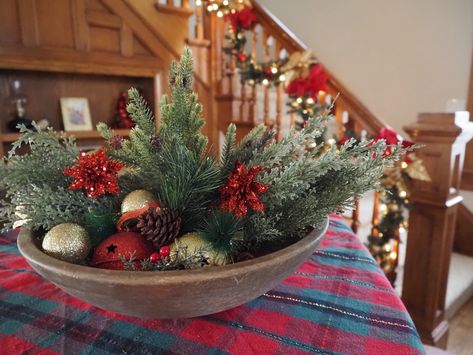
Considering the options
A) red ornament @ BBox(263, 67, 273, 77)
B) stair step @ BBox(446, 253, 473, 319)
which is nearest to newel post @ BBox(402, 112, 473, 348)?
stair step @ BBox(446, 253, 473, 319)

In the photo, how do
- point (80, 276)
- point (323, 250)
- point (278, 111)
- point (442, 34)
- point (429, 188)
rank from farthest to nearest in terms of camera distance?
1. point (442, 34)
2. point (278, 111)
3. point (429, 188)
4. point (323, 250)
5. point (80, 276)

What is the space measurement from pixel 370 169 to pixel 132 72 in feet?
6.13

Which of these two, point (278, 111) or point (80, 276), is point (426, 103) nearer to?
point (278, 111)

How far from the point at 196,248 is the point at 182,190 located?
0.27 ft

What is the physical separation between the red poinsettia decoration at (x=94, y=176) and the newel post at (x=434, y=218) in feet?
4.42

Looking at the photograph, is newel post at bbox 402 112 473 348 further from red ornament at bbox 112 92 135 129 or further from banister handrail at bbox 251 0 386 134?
red ornament at bbox 112 92 135 129

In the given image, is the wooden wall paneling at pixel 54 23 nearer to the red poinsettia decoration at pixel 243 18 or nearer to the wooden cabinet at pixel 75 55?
the wooden cabinet at pixel 75 55

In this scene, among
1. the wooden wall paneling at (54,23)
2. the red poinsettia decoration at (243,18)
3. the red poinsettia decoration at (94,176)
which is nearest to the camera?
the red poinsettia decoration at (94,176)

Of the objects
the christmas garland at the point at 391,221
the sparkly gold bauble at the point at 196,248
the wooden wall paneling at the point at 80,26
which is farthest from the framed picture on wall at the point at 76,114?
the sparkly gold bauble at the point at 196,248

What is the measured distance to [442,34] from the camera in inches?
102

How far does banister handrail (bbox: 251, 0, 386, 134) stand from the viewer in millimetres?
1760

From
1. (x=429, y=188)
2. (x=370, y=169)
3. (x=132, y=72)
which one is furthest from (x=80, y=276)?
(x=132, y=72)

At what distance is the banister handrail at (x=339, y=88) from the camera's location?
5.77 ft

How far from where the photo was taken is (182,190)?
0.43 meters
